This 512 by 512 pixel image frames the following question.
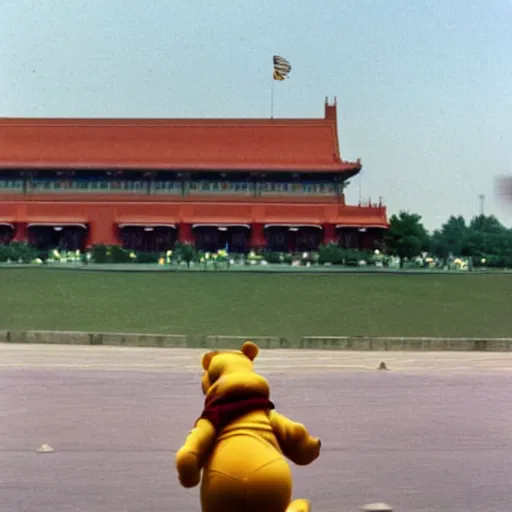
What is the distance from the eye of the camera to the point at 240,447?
151 inches

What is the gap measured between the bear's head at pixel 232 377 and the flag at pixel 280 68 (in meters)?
39.3

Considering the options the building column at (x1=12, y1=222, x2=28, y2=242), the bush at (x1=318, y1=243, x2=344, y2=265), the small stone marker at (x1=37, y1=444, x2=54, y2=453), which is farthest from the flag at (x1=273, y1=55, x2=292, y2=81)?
the small stone marker at (x1=37, y1=444, x2=54, y2=453)

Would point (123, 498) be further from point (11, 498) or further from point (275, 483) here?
point (275, 483)

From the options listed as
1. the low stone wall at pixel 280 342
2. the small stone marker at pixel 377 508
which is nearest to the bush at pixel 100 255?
the low stone wall at pixel 280 342

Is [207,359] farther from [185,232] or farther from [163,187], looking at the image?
[163,187]

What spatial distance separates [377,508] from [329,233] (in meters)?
44.8

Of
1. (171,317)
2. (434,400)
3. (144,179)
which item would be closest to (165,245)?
(144,179)

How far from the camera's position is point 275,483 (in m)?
3.77

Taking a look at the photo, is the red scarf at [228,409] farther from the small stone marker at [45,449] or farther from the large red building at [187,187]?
the large red building at [187,187]

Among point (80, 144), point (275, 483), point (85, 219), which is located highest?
point (80, 144)

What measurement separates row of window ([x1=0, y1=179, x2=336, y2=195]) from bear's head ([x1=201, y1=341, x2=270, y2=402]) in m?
47.1

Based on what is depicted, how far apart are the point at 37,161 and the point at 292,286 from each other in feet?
81.2

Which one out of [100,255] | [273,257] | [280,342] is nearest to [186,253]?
[100,255]

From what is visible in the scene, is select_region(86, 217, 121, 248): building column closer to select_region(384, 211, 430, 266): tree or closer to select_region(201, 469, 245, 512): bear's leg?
select_region(384, 211, 430, 266): tree
